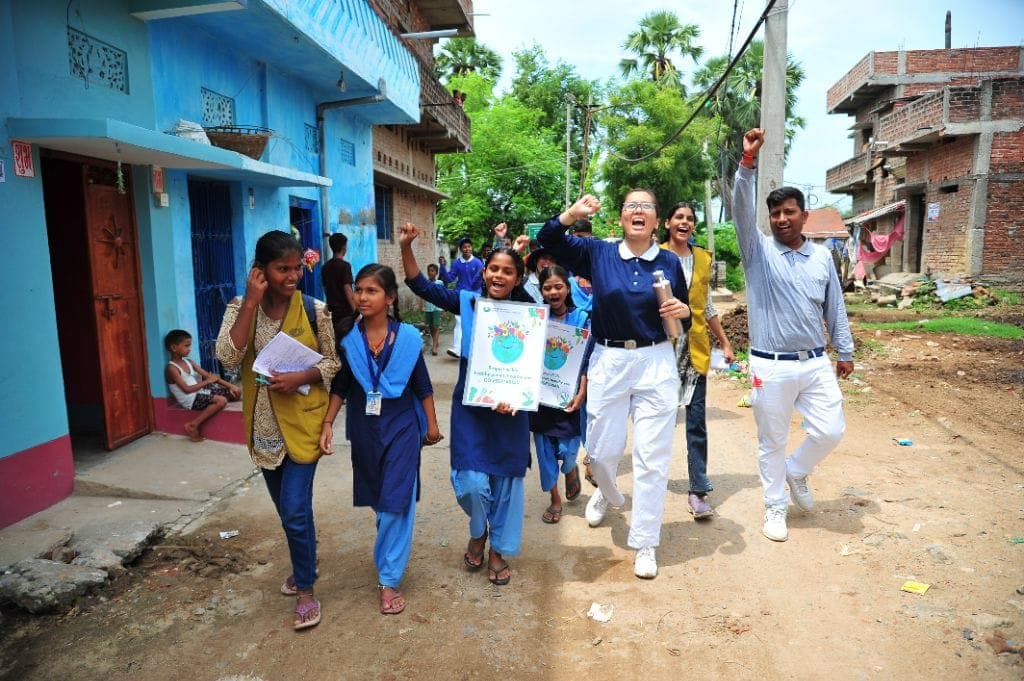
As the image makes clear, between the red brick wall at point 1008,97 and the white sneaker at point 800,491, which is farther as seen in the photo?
the red brick wall at point 1008,97

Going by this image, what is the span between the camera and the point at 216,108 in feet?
23.4

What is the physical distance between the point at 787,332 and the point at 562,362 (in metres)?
1.30

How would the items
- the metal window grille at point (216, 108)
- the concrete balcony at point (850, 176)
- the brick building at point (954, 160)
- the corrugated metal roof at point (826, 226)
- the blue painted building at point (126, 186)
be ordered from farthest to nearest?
the concrete balcony at point (850, 176) < the corrugated metal roof at point (826, 226) < the brick building at point (954, 160) < the metal window grille at point (216, 108) < the blue painted building at point (126, 186)

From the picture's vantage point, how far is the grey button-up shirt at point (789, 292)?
3.85m

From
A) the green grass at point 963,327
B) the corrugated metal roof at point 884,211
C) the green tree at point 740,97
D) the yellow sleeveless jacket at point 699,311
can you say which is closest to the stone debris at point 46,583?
the yellow sleeveless jacket at point 699,311

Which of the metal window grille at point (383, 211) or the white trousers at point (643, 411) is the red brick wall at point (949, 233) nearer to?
the metal window grille at point (383, 211)

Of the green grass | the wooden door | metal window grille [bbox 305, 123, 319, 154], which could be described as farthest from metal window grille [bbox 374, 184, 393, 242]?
the green grass

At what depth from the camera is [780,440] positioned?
13.1 feet

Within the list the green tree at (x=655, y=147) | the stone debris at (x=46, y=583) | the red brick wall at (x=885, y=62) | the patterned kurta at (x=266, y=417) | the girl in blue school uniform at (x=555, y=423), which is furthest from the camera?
the green tree at (x=655, y=147)

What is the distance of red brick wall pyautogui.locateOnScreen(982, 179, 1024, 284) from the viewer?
17031 millimetres

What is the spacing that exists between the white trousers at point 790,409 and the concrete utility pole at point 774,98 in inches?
153

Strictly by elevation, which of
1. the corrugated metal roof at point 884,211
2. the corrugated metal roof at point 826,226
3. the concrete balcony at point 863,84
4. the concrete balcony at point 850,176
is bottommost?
the corrugated metal roof at point 826,226

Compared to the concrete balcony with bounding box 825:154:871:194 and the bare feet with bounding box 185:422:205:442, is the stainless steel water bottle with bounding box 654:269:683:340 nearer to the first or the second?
the bare feet with bounding box 185:422:205:442

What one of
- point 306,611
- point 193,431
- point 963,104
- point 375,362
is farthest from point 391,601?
point 963,104
